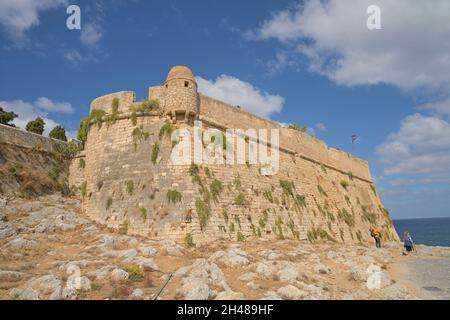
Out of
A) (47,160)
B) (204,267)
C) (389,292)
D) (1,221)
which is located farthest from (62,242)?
(389,292)

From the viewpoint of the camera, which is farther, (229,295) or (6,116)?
(6,116)

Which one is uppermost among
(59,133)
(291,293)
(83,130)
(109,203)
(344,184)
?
(59,133)

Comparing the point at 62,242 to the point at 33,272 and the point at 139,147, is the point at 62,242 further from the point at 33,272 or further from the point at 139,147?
the point at 139,147

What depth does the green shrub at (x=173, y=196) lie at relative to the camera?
13.7 meters

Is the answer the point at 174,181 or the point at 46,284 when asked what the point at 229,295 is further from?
the point at 174,181

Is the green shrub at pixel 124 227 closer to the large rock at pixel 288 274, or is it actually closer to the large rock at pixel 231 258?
the large rock at pixel 231 258

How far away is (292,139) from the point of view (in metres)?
22.5

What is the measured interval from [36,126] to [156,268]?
24586 millimetres

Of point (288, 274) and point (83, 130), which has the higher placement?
point (83, 130)

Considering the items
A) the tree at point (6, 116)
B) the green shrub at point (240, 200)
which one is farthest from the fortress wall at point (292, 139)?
the tree at point (6, 116)

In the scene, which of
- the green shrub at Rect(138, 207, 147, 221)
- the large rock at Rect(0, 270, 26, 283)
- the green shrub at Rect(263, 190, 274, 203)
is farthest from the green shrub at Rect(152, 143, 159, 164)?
the large rock at Rect(0, 270, 26, 283)

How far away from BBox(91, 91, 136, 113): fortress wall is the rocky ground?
5.36 metres

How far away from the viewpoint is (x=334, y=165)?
2700 cm

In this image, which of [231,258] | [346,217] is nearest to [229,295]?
[231,258]
